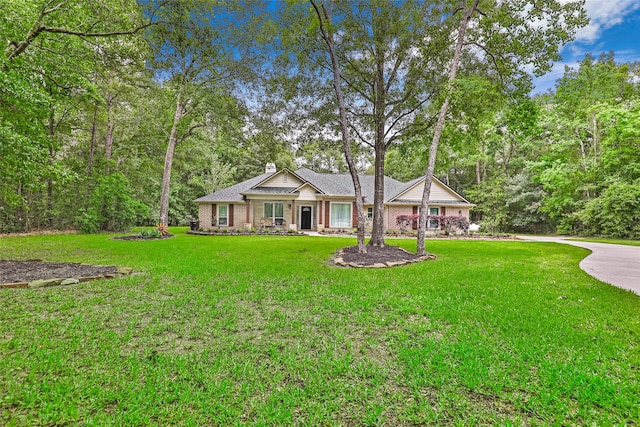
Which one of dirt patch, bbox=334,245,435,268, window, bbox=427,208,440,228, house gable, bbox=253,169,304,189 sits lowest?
dirt patch, bbox=334,245,435,268

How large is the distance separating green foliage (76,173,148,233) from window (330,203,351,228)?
42.6ft

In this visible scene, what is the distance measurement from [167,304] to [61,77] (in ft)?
31.9

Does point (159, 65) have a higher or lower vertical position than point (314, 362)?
higher

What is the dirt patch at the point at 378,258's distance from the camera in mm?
7832

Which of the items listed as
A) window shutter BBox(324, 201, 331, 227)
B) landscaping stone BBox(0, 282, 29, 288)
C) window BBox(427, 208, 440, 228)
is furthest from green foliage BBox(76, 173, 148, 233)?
window BBox(427, 208, 440, 228)

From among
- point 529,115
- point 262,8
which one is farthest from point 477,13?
point 262,8

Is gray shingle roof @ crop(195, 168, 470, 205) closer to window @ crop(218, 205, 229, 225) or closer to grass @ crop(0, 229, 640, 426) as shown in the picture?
window @ crop(218, 205, 229, 225)

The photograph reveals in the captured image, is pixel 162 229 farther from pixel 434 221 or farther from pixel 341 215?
pixel 434 221

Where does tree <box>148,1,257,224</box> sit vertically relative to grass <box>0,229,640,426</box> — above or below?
above

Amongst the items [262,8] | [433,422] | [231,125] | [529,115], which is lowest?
[433,422]

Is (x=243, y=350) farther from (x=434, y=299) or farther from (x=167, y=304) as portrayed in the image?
(x=434, y=299)

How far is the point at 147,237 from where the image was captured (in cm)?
1428

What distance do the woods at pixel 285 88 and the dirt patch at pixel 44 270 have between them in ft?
7.23

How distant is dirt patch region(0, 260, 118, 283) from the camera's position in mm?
5764
